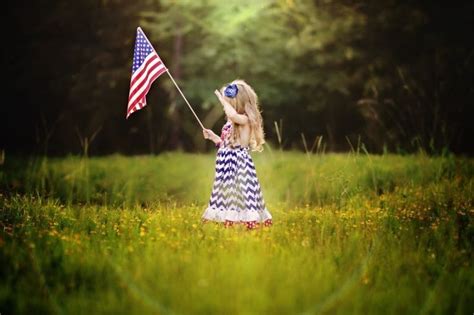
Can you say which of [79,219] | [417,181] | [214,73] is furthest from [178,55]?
[79,219]

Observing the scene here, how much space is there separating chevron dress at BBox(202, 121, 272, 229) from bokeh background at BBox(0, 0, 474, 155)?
287 inches

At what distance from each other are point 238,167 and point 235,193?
23 cm

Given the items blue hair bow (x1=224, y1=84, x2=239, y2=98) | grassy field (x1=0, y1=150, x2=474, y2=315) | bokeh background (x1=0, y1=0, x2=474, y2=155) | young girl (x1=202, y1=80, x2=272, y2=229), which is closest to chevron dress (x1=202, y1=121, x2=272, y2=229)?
young girl (x1=202, y1=80, x2=272, y2=229)

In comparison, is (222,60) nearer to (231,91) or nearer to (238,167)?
(231,91)

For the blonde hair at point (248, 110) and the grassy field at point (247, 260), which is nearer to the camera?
the grassy field at point (247, 260)

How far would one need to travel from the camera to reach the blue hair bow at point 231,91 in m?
5.71

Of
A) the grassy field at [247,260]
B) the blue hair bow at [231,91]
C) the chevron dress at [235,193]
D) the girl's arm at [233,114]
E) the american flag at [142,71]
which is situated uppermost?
the american flag at [142,71]

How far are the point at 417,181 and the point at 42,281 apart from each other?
5399 millimetres

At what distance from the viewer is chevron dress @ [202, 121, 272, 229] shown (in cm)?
564

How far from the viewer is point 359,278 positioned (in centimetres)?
467

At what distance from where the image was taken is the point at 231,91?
5711mm

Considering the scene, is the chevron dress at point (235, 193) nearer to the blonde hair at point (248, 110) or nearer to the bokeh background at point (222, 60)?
the blonde hair at point (248, 110)

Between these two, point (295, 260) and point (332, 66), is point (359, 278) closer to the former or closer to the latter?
point (295, 260)

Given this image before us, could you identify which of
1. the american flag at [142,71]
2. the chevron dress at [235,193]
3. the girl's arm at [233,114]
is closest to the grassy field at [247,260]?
the chevron dress at [235,193]
